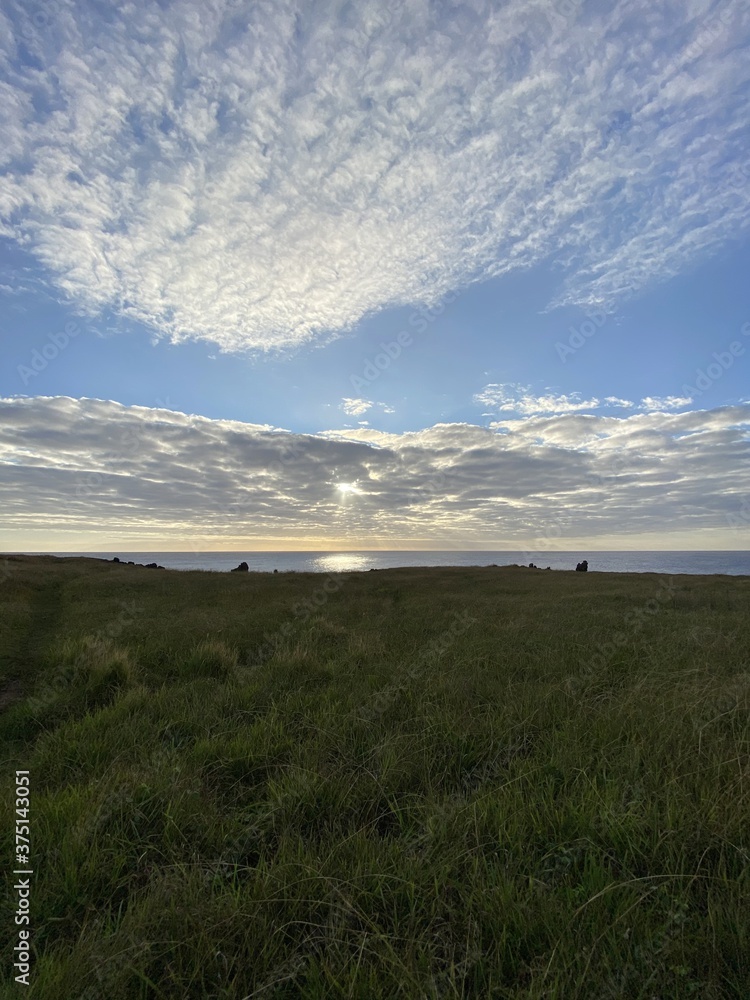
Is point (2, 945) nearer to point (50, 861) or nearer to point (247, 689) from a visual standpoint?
point (50, 861)

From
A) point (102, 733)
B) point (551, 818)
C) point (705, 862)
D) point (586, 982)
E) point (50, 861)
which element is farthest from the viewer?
point (102, 733)

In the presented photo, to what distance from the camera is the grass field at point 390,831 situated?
2.55m

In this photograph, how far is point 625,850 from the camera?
11.0ft

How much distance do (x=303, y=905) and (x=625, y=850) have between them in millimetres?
2264

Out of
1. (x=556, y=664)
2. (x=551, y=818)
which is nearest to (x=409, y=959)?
(x=551, y=818)

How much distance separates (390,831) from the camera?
3.87 metres

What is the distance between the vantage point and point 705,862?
3.23 metres

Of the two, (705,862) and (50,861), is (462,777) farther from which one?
(50,861)

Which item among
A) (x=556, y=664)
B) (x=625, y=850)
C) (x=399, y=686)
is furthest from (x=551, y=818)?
(x=556, y=664)

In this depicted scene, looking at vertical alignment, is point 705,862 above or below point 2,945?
above

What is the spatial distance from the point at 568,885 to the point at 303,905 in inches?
67.2

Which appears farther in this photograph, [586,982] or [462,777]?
[462,777]

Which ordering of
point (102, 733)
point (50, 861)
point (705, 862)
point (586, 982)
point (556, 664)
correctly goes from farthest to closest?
point (556, 664) → point (102, 733) → point (50, 861) → point (705, 862) → point (586, 982)

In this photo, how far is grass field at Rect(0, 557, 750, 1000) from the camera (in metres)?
2.55
